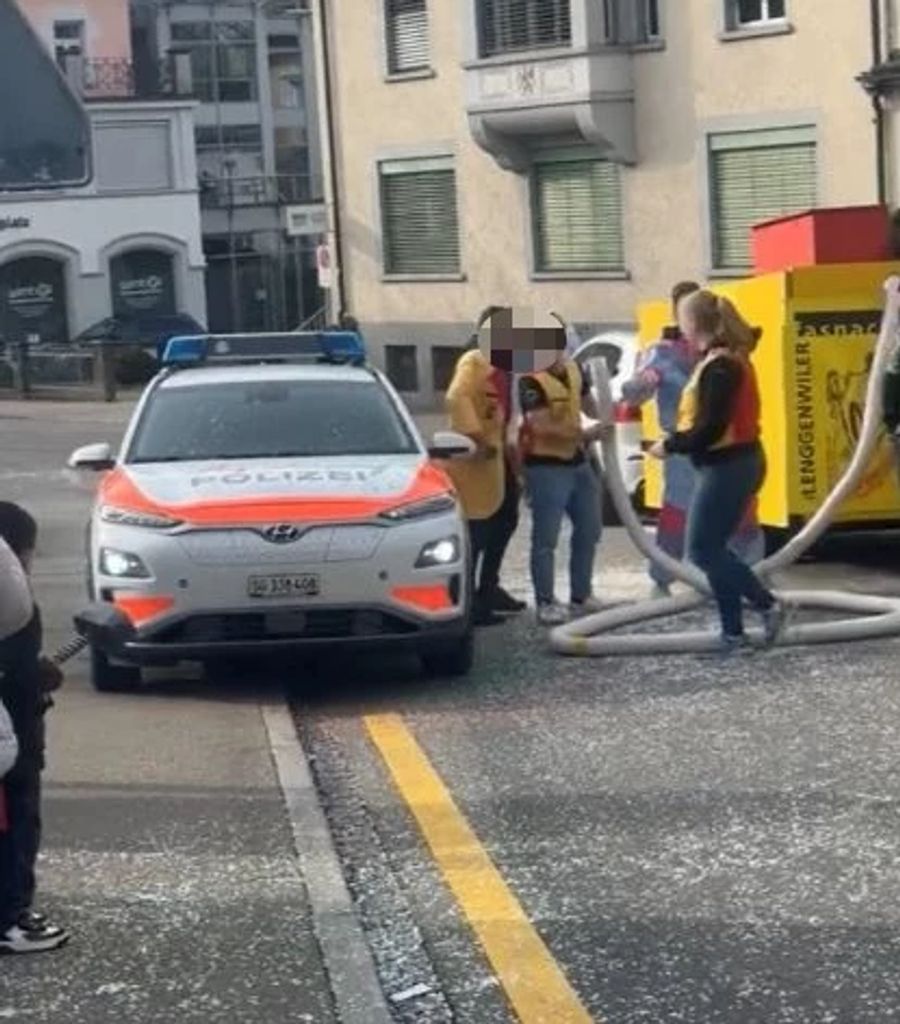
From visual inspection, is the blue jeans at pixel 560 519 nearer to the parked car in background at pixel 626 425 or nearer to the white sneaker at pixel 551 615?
the white sneaker at pixel 551 615

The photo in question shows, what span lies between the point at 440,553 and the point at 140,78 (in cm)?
5909

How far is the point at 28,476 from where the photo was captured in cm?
2809

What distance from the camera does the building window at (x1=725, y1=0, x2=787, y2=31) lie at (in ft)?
108

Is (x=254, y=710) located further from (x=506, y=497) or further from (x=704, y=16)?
(x=704, y=16)

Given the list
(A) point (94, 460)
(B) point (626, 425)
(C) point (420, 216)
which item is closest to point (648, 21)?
(C) point (420, 216)

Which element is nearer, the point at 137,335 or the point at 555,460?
the point at 555,460

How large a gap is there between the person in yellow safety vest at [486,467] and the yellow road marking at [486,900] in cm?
341

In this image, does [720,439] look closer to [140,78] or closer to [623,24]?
[623,24]

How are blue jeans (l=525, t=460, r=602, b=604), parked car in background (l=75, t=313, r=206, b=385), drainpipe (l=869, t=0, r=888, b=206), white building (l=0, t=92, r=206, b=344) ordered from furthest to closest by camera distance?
white building (l=0, t=92, r=206, b=344)
parked car in background (l=75, t=313, r=206, b=385)
drainpipe (l=869, t=0, r=888, b=206)
blue jeans (l=525, t=460, r=602, b=604)

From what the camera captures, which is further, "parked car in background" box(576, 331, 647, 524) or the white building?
the white building

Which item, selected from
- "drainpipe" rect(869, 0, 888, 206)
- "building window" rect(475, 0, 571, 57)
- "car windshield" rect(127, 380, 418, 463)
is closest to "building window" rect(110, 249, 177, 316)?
"building window" rect(475, 0, 571, 57)

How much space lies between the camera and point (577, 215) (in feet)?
119

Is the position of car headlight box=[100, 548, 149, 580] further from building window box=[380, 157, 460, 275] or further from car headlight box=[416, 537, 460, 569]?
building window box=[380, 157, 460, 275]

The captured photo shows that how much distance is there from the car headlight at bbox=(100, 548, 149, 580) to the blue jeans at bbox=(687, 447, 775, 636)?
100 inches
